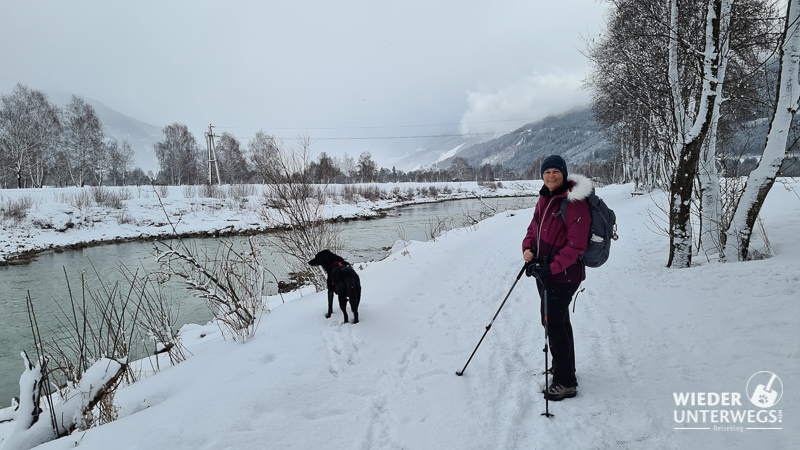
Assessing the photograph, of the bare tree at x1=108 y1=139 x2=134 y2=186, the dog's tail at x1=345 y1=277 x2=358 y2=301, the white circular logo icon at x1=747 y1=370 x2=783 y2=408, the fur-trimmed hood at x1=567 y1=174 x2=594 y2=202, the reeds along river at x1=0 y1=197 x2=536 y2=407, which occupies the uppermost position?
the bare tree at x1=108 y1=139 x2=134 y2=186

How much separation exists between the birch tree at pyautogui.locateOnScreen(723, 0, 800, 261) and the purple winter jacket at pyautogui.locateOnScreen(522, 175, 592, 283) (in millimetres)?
3657

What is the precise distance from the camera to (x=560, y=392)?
2.44 meters

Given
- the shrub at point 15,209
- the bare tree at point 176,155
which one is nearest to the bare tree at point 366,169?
the bare tree at point 176,155

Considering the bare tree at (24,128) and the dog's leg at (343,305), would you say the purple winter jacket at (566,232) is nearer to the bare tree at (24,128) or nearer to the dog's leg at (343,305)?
the dog's leg at (343,305)

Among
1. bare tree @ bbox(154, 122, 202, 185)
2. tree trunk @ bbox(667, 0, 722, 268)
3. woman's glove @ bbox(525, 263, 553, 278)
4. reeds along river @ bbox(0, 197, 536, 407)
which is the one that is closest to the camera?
woman's glove @ bbox(525, 263, 553, 278)

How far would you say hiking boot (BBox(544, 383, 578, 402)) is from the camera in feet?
8.00

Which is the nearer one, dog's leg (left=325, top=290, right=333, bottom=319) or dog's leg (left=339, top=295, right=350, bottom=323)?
dog's leg (left=339, top=295, right=350, bottom=323)

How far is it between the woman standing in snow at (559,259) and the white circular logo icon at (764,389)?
104 centimetres

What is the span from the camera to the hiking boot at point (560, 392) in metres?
2.44

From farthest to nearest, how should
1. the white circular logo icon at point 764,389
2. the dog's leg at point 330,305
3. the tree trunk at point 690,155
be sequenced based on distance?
the tree trunk at point 690,155, the dog's leg at point 330,305, the white circular logo icon at point 764,389

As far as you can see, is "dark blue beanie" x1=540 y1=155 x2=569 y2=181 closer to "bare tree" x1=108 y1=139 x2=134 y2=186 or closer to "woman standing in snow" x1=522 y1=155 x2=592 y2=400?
"woman standing in snow" x1=522 y1=155 x2=592 y2=400

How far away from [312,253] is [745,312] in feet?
20.7

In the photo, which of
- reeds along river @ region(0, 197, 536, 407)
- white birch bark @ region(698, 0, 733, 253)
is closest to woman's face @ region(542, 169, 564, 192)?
reeds along river @ region(0, 197, 536, 407)

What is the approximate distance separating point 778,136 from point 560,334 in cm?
426
